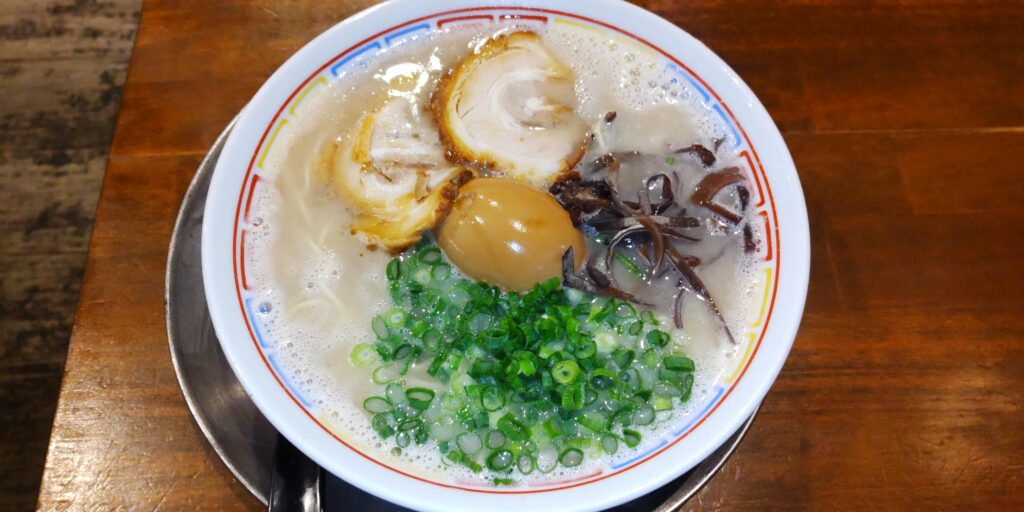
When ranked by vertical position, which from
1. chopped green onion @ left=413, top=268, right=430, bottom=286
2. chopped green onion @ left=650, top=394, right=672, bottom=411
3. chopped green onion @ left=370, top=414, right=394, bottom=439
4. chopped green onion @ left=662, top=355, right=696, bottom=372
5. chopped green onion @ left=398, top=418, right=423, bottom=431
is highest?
chopped green onion @ left=413, top=268, right=430, bottom=286

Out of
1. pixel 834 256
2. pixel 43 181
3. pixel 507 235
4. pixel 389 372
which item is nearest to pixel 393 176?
pixel 507 235

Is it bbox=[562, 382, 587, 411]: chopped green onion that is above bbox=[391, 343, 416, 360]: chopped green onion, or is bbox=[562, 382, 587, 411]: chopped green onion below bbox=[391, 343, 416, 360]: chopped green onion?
below

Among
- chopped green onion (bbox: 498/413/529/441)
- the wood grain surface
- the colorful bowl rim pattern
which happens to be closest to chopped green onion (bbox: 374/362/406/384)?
the colorful bowl rim pattern

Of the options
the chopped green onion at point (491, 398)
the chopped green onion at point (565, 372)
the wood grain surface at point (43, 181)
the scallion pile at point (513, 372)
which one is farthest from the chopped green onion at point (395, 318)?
the wood grain surface at point (43, 181)

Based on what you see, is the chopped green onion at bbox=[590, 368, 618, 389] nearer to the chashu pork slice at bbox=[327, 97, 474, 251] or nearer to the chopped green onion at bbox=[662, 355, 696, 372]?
the chopped green onion at bbox=[662, 355, 696, 372]

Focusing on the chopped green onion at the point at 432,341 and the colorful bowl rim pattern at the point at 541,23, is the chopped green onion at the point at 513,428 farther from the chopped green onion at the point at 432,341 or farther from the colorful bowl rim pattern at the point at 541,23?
the chopped green onion at the point at 432,341

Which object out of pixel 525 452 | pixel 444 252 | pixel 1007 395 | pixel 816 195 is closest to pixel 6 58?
pixel 444 252

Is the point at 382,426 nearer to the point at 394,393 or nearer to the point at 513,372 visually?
the point at 394,393
